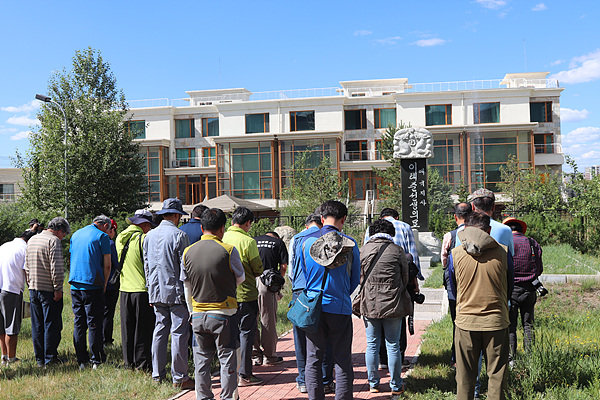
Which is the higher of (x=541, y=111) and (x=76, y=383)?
(x=541, y=111)

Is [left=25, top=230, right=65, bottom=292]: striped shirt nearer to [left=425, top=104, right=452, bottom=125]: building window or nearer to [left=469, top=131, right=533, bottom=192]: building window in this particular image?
[left=469, top=131, right=533, bottom=192]: building window

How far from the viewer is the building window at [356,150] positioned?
46.6 metres

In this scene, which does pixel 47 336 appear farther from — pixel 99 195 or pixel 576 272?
pixel 99 195

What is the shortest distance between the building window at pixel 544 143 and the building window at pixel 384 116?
12.8m

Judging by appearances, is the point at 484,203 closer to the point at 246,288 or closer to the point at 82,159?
the point at 246,288

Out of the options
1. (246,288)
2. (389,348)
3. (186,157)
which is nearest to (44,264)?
(246,288)

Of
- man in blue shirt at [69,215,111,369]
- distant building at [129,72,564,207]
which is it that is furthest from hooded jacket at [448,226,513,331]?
distant building at [129,72,564,207]

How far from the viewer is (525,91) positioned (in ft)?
142

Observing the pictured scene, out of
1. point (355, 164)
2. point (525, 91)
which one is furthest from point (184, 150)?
A: point (525, 91)

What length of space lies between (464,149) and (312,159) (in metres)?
13.1

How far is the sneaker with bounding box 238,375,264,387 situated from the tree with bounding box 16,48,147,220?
2220cm

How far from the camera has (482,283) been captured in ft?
14.8

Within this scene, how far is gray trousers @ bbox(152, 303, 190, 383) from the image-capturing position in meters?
6.04

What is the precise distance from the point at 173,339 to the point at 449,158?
40.9m
